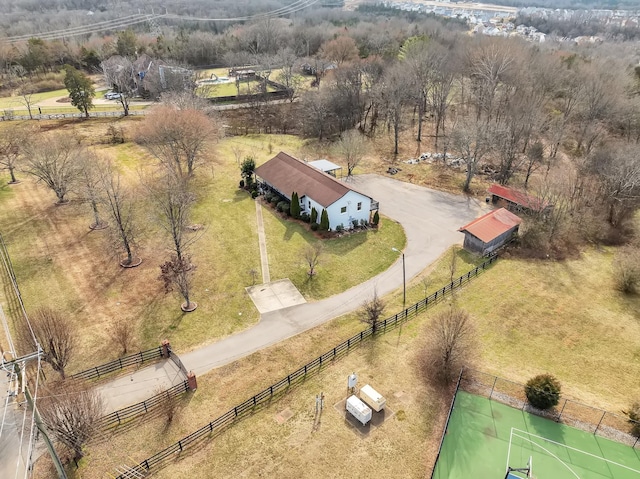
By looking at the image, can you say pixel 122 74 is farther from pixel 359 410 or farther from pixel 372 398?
pixel 359 410

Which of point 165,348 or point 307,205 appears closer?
point 165,348

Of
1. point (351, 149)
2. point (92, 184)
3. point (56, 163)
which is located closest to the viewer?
point (92, 184)

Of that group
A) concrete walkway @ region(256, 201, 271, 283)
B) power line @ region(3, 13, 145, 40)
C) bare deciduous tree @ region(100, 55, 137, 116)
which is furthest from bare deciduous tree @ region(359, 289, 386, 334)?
power line @ region(3, 13, 145, 40)

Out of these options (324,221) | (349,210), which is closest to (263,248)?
(324,221)

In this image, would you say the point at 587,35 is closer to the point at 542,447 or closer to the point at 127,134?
the point at 127,134

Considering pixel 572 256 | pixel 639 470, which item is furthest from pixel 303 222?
pixel 639 470
